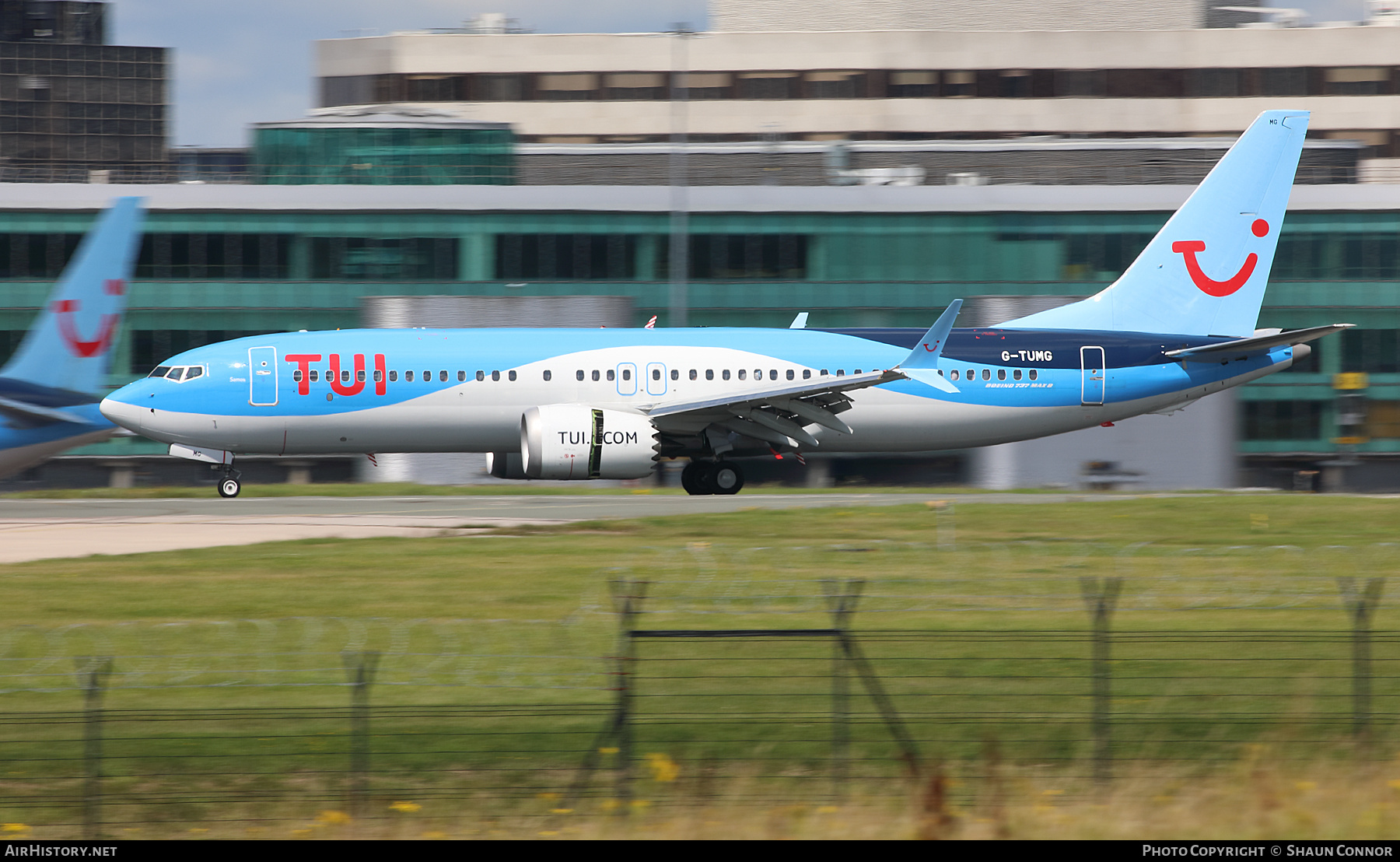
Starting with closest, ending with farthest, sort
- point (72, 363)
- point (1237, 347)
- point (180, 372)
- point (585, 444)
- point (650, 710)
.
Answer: point (650, 710) < point (72, 363) < point (585, 444) < point (180, 372) < point (1237, 347)

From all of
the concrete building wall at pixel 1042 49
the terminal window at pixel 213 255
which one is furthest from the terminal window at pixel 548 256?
the concrete building wall at pixel 1042 49

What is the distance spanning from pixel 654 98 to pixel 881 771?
272 ft

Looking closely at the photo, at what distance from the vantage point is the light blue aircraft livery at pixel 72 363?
552 inches

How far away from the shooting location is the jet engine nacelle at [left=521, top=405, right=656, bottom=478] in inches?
1225

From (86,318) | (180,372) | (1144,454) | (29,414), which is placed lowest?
(1144,454)

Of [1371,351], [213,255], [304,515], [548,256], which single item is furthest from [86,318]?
[1371,351]

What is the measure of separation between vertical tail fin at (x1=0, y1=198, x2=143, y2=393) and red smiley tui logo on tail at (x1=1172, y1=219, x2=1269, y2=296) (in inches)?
1076

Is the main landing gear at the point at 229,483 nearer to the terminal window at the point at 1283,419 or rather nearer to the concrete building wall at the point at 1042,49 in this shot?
the terminal window at the point at 1283,419

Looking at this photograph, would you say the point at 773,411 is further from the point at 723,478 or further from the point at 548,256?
the point at 548,256

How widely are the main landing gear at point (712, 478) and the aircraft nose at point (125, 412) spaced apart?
12.2 metres

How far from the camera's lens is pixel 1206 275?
36.0m

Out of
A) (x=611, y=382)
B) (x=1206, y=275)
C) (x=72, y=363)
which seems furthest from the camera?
(x=1206, y=275)

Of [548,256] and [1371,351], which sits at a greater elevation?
[548,256]

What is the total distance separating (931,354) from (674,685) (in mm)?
20460
